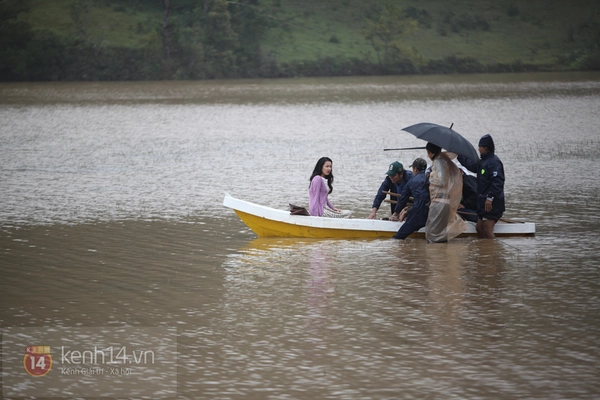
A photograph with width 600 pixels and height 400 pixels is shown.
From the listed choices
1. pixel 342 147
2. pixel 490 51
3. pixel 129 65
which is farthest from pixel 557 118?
pixel 490 51

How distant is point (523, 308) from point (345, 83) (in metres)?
54.1

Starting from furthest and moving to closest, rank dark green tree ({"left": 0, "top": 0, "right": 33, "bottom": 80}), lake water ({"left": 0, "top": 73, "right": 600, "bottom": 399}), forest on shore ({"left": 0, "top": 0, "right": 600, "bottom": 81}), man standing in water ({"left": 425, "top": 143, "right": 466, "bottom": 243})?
forest on shore ({"left": 0, "top": 0, "right": 600, "bottom": 81}) < dark green tree ({"left": 0, "top": 0, "right": 33, "bottom": 80}) < man standing in water ({"left": 425, "top": 143, "right": 466, "bottom": 243}) < lake water ({"left": 0, "top": 73, "right": 600, "bottom": 399})

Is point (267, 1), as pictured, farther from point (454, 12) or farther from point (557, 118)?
point (557, 118)

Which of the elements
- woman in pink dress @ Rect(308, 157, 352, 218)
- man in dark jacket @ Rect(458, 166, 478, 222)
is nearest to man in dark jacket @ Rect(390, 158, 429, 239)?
man in dark jacket @ Rect(458, 166, 478, 222)

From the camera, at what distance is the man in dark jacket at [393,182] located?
11820 millimetres

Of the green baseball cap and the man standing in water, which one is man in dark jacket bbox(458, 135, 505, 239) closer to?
the man standing in water

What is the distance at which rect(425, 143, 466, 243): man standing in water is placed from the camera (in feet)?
36.7

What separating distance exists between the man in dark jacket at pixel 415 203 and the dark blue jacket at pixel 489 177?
2.16 ft

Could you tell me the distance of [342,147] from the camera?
81.8 feet

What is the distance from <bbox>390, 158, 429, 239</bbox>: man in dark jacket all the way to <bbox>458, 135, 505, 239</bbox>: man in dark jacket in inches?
23.3

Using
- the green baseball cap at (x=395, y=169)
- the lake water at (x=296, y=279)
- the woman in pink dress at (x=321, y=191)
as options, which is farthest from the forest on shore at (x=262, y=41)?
the green baseball cap at (x=395, y=169)

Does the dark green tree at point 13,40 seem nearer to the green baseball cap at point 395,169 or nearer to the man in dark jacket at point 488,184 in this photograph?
the green baseball cap at point 395,169

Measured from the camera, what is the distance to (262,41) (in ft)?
259

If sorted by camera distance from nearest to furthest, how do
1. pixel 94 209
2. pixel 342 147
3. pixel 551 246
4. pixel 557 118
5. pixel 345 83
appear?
pixel 551 246
pixel 94 209
pixel 342 147
pixel 557 118
pixel 345 83
